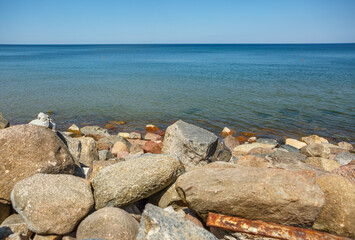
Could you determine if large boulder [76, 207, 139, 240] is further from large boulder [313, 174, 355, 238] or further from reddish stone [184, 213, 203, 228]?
large boulder [313, 174, 355, 238]

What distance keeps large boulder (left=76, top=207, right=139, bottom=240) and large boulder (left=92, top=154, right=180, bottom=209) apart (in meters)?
0.50

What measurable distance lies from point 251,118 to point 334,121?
536 cm

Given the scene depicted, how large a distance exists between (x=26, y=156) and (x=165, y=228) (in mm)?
3403

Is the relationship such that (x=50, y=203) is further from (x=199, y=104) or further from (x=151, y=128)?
(x=199, y=104)

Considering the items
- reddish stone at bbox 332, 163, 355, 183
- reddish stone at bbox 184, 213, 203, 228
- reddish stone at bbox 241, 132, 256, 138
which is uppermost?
reddish stone at bbox 332, 163, 355, 183

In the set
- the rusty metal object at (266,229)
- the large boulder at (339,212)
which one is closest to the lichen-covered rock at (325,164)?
the large boulder at (339,212)

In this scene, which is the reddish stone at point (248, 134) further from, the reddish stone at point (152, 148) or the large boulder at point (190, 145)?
the large boulder at point (190, 145)

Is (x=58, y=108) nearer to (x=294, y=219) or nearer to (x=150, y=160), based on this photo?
(x=150, y=160)

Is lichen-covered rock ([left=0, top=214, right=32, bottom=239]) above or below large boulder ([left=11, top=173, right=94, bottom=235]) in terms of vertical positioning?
below

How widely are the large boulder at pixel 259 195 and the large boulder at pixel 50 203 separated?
75.6 inches

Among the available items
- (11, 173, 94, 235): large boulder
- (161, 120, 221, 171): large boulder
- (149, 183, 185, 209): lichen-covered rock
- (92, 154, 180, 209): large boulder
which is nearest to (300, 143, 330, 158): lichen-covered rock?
(161, 120, 221, 171): large boulder

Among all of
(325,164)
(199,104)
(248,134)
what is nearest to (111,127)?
(199,104)

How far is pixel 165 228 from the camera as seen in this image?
3.88 metres

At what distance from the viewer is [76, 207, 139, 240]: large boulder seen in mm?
4363
